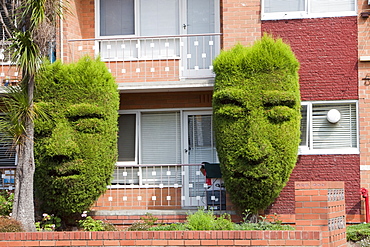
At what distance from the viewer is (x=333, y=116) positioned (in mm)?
13930

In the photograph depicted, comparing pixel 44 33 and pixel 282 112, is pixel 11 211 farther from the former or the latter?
pixel 282 112

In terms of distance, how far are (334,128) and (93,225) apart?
5831mm

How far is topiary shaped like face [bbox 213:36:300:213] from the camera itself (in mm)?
12625

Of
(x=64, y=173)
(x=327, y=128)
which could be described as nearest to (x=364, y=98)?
(x=327, y=128)

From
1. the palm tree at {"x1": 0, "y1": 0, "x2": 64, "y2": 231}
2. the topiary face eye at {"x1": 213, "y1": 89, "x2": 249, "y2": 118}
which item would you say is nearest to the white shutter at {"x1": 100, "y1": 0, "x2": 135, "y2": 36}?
the palm tree at {"x1": 0, "y1": 0, "x2": 64, "y2": 231}

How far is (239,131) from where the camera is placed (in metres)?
12.7

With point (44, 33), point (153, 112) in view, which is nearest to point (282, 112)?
point (153, 112)

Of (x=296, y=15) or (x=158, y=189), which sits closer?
(x=296, y=15)

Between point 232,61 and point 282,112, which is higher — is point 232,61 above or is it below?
above

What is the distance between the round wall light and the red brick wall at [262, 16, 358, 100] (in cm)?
30

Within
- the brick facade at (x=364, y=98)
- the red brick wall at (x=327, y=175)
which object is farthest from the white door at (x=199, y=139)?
the brick facade at (x=364, y=98)

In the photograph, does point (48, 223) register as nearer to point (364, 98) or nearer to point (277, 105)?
point (277, 105)

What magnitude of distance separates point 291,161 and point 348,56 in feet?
9.66

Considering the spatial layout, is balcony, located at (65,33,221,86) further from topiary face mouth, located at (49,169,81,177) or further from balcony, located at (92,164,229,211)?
topiary face mouth, located at (49,169,81,177)
